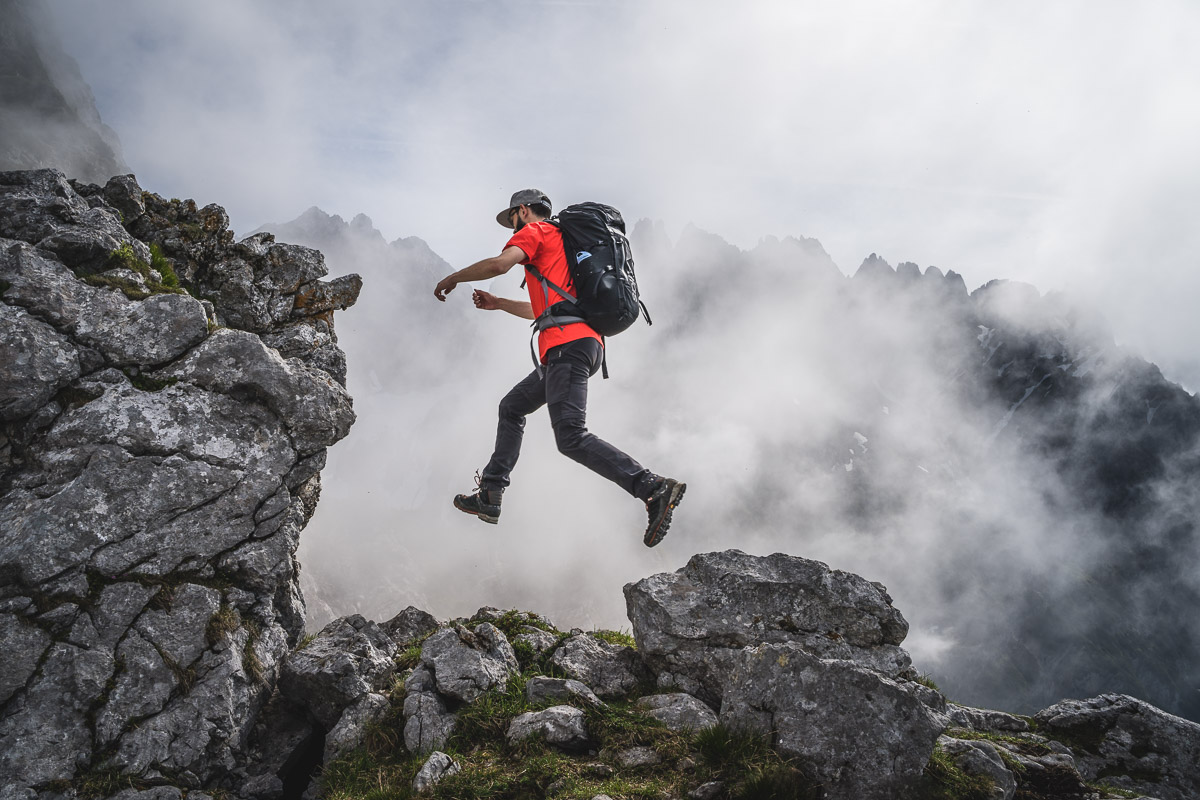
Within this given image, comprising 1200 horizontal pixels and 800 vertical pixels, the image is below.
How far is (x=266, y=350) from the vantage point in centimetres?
852

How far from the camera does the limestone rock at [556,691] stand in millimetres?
6527

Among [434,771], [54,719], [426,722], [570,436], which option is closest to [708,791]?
[434,771]

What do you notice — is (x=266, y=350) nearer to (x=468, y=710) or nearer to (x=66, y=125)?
(x=468, y=710)

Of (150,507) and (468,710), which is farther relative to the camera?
(150,507)

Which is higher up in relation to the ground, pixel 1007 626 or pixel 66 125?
pixel 66 125

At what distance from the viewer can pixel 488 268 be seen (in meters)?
6.98

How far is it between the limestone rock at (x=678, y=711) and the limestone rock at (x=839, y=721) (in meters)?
0.69

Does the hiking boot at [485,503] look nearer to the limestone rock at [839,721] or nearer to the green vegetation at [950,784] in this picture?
the limestone rock at [839,721]

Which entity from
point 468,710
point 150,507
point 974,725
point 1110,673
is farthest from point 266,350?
point 1110,673

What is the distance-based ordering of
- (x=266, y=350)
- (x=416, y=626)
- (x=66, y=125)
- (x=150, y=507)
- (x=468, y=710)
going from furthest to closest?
(x=66, y=125), (x=416, y=626), (x=266, y=350), (x=150, y=507), (x=468, y=710)

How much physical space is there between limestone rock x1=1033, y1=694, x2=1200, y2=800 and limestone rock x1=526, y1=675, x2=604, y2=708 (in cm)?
704

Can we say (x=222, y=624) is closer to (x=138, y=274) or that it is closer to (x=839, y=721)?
(x=138, y=274)

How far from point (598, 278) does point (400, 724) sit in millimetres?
5921

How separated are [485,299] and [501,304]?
0.32 metres
